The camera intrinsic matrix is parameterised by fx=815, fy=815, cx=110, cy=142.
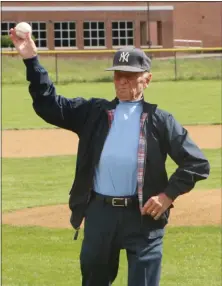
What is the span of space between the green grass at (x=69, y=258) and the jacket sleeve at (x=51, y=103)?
2.42 m

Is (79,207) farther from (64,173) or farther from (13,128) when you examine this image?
(13,128)

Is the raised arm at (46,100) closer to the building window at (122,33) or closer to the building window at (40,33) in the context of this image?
the building window at (40,33)

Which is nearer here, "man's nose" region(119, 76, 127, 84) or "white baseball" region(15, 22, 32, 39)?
"white baseball" region(15, 22, 32, 39)

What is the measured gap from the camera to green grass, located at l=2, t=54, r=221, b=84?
36694 millimetres

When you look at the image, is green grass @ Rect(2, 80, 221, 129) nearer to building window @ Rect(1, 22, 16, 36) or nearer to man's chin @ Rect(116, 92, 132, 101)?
building window @ Rect(1, 22, 16, 36)

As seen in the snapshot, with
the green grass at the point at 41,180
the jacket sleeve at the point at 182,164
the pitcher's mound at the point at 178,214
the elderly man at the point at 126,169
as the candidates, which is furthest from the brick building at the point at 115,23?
the jacket sleeve at the point at 182,164

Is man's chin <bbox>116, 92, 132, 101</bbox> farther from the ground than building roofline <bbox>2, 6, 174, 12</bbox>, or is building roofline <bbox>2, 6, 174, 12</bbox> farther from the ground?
building roofline <bbox>2, 6, 174, 12</bbox>

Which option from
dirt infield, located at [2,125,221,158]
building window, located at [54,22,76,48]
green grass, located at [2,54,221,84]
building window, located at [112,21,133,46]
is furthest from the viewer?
building window, located at [54,22,76,48]

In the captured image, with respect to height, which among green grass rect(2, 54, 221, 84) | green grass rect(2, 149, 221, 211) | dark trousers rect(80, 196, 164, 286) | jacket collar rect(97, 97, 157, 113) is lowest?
green grass rect(2, 149, 221, 211)

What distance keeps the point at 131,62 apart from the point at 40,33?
45942 millimetres

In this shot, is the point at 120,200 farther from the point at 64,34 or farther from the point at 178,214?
the point at 64,34

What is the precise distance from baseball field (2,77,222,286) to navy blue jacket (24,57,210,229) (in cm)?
234

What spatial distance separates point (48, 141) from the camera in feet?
58.7

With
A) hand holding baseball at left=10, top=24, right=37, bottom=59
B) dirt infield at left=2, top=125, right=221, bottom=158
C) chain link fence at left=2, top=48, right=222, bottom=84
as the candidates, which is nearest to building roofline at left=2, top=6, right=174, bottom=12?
chain link fence at left=2, top=48, right=222, bottom=84
